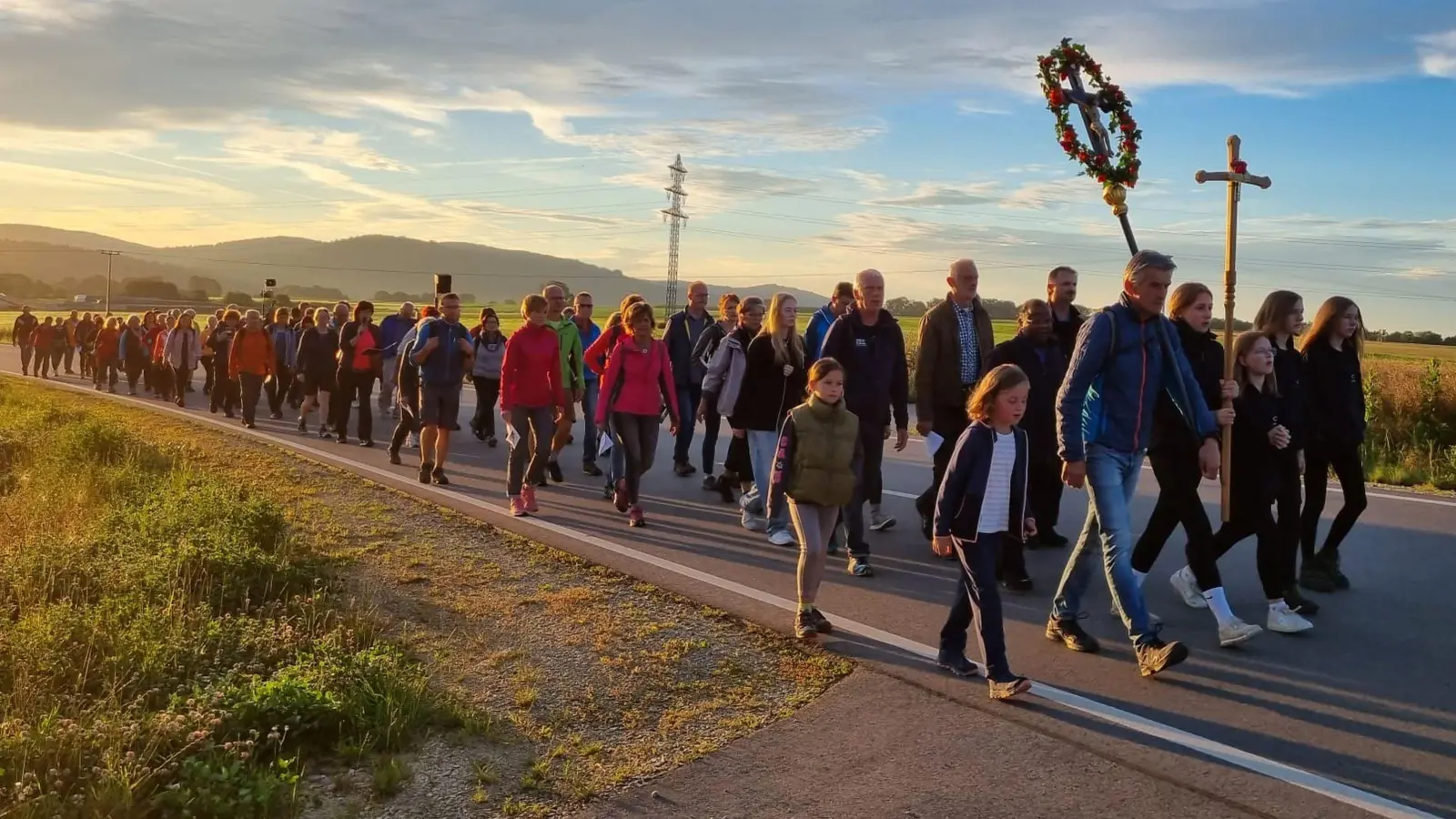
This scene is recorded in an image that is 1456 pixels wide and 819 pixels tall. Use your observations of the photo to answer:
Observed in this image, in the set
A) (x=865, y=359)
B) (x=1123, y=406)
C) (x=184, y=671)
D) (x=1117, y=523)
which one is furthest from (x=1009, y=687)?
(x=184, y=671)

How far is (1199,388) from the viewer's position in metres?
6.03

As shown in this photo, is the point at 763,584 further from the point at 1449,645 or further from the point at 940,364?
the point at 1449,645

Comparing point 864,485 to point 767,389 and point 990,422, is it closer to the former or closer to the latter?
point 767,389

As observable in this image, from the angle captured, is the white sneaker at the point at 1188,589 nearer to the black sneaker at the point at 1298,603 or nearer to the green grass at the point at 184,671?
the black sneaker at the point at 1298,603

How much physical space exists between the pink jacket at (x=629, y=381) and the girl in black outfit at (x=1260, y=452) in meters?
4.60

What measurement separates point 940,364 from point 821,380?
221 cm

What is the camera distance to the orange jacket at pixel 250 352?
52.4 feet

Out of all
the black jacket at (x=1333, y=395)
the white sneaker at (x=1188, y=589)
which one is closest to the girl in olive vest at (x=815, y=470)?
the white sneaker at (x=1188, y=589)

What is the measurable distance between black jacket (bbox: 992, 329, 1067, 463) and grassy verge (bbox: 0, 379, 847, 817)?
2.85m

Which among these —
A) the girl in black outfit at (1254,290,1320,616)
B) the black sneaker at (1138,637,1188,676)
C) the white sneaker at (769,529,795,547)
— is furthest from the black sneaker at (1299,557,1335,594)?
the white sneaker at (769,529,795,547)

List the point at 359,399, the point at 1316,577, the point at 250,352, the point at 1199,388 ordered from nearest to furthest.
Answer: the point at 1199,388 → the point at 1316,577 → the point at 359,399 → the point at 250,352

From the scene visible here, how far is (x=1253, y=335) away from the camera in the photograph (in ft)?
21.4

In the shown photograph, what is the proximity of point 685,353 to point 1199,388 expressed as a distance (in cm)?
671

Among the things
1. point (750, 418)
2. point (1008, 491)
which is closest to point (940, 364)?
point (750, 418)
